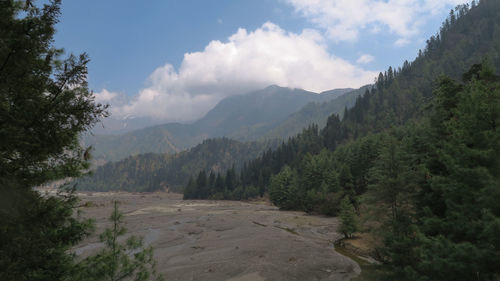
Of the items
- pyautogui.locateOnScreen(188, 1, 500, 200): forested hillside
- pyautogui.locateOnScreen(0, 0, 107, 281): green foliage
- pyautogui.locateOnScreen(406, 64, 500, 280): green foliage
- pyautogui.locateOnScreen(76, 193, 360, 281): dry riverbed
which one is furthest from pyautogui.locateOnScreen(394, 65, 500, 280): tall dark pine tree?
pyautogui.locateOnScreen(188, 1, 500, 200): forested hillside

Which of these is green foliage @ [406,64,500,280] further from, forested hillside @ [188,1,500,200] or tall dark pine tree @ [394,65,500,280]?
forested hillside @ [188,1,500,200]

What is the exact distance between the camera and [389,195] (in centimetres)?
2484

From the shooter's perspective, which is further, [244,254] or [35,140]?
[244,254]

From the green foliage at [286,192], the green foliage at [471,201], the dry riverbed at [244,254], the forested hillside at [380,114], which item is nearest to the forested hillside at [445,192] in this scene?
the green foliage at [471,201]

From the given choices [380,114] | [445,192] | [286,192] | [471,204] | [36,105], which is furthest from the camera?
[380,114]

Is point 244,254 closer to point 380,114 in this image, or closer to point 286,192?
point 286,192

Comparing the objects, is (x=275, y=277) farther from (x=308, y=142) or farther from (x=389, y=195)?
(x=308, y=142)

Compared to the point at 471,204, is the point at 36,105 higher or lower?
higher

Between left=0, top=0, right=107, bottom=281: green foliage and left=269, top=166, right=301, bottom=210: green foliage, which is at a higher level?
left=0, top=0, right=107, bottom=281: green foliage

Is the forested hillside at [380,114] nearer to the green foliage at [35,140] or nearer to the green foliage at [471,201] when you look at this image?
the green foliage at [471,201]

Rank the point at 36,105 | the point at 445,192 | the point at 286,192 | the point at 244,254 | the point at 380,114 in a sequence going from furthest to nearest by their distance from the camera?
the point at 380,114, the point at 286,192, the point at 244,254, the point at 445,192, the point at 36,105

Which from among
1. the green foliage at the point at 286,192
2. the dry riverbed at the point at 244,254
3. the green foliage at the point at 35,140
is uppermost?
the green foliage at the point at 35,140

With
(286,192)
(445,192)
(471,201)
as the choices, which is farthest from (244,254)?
(286,192)

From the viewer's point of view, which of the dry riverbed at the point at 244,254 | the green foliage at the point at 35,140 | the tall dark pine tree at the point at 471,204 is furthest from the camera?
the dry riverbed at the point at 244,254
